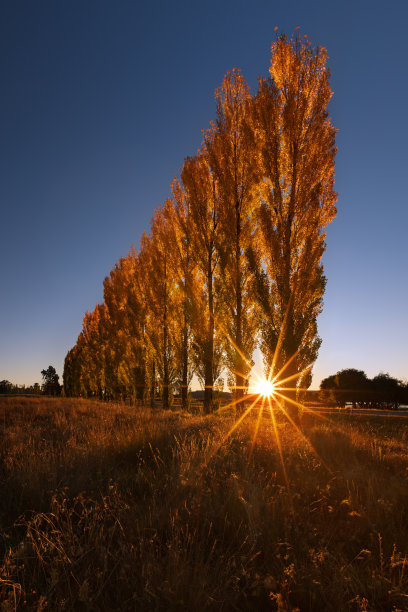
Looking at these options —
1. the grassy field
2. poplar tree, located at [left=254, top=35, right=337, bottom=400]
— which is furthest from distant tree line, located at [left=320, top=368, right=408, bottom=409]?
the grassy field

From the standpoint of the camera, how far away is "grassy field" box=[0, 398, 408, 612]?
2.30 metres

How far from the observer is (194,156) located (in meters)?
15.2

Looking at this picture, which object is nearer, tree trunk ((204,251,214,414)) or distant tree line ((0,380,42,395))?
tree trunk ((204,251,214,414))

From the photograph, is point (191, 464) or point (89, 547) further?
point (191, 464)

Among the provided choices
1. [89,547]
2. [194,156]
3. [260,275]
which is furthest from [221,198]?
[89,547]

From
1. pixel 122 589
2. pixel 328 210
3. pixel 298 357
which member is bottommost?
pixel 122 589

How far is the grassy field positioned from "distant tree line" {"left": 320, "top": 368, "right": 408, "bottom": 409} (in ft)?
139

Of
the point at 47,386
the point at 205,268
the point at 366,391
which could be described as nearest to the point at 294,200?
the point at 205,268

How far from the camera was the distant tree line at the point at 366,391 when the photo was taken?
44.3 m

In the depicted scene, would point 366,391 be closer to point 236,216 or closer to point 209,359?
point 209,359

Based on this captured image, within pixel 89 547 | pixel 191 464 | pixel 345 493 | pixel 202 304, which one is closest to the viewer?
pixel 89 547

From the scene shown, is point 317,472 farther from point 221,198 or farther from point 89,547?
point 221,198

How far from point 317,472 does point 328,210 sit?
864 centimetres

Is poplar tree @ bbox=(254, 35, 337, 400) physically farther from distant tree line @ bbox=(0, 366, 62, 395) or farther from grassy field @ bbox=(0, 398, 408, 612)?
distant tree line @ bbox=(0, 366, 62, 395)
